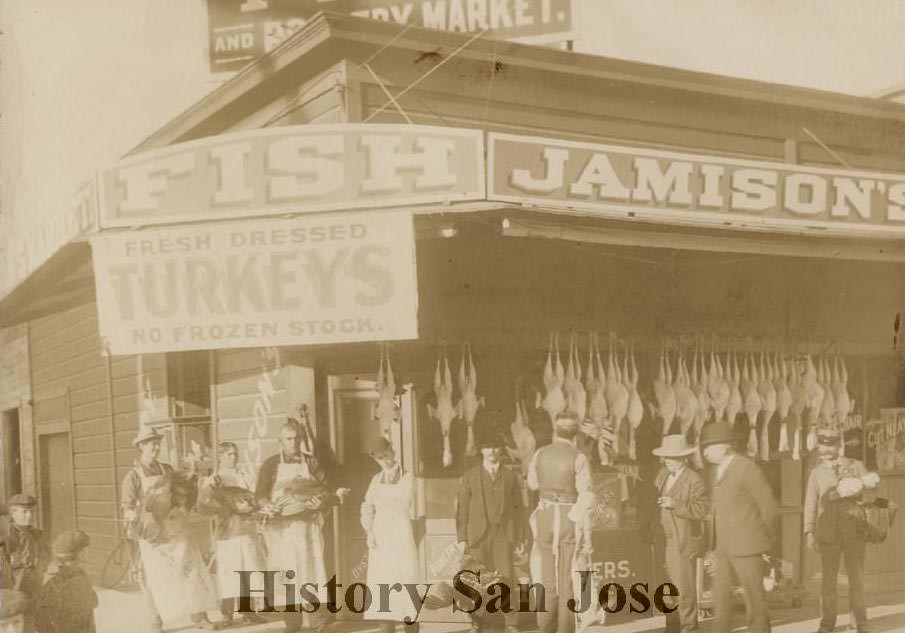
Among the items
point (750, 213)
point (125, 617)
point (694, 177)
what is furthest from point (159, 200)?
point (750, 213)

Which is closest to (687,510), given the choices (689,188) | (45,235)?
(689,188)

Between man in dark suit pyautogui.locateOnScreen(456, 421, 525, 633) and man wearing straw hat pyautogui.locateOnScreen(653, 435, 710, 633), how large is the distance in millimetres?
1181

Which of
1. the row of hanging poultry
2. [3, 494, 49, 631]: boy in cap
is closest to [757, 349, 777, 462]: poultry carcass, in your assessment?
the row of hanging poultry

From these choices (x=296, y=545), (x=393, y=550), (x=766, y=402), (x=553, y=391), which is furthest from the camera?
(x=766, y=402)

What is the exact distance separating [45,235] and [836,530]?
6.79 m

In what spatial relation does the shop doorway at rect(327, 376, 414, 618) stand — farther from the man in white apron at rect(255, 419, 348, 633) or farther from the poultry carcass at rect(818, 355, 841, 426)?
the poultry carcass at rect(818, 355, 841, 426)

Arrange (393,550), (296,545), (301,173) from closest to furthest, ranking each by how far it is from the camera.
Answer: (301,173), (393,550), (296,545)

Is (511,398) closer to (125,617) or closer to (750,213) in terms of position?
(750,213)

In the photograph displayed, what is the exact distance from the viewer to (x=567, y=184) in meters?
6.62

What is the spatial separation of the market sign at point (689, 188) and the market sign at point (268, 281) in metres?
0.97

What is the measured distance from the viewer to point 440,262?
741 cm

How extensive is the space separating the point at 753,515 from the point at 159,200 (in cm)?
493

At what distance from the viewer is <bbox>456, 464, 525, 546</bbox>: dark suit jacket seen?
649 cm

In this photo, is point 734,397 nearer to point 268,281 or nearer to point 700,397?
point 700,397
